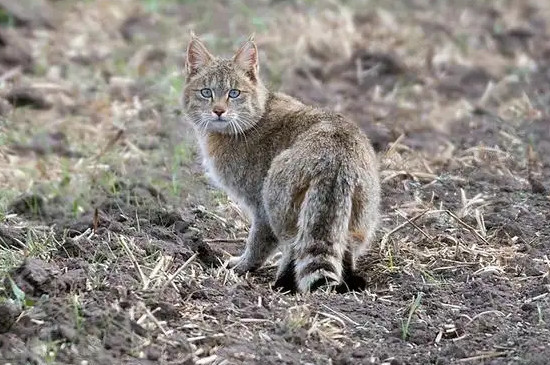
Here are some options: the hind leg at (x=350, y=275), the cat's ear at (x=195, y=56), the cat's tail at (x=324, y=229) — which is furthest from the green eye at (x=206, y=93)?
the hind leg at (x=350, y=275)

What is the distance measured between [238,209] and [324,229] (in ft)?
5.34

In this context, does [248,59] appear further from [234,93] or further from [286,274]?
[286,274]

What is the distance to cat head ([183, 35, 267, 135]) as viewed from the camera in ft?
23.5

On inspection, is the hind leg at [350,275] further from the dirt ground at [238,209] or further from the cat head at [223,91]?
the cat head at [223,91]

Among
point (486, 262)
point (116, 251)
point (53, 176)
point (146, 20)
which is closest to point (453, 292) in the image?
point (486, 262)

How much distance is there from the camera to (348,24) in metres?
12.3

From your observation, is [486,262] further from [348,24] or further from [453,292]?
[348,24]

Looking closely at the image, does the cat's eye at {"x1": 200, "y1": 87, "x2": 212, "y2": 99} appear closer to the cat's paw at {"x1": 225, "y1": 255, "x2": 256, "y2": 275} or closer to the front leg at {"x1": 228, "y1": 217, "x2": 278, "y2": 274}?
the front leg at {"x1": 228, "y1": 217, "x2": 278, "y2": 274}

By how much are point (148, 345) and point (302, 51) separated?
6.81 meters

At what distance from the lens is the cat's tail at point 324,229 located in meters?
6.26

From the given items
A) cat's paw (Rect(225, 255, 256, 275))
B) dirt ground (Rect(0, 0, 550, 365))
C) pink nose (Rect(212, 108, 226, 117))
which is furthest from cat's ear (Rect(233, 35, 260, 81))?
cat's paw (Rect(225, 255, 256, 275))

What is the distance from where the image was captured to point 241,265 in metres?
6.89

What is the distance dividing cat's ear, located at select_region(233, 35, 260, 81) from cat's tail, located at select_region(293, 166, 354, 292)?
1.32 meters

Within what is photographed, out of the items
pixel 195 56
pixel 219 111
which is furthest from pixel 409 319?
Answer: pixel 195 56
